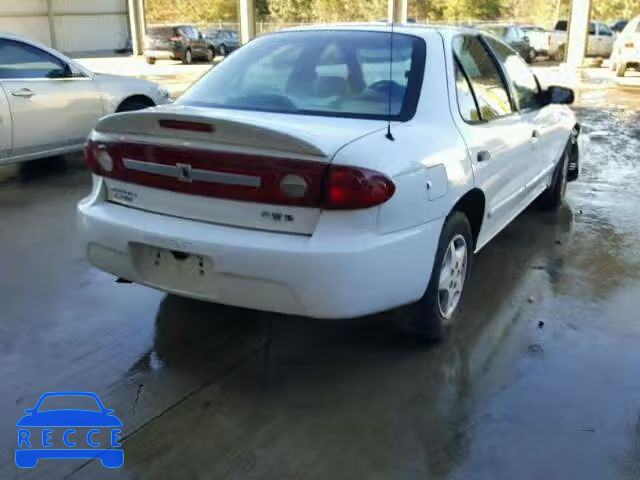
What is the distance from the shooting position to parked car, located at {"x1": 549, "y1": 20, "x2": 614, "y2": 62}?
27006mm

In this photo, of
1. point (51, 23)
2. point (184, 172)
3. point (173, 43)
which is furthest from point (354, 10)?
point (184, 172)

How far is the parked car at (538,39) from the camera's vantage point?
87.1ft

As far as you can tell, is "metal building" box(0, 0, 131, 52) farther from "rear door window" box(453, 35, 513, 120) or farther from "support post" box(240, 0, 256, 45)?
"rear door window" box(453, 35, 513, 120)

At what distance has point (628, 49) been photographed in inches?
748

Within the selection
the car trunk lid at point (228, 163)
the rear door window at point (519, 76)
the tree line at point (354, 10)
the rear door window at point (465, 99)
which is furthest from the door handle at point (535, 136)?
the tree line at point (354, 10)

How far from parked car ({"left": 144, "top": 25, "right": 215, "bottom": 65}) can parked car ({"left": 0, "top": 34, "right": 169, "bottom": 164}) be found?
2041 cm

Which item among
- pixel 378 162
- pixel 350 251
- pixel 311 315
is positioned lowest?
pixel 311 315

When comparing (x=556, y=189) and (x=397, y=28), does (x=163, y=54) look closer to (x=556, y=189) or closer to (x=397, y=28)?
(x=556, y=189)

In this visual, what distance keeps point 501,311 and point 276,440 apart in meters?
1.82

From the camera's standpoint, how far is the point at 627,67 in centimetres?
1962

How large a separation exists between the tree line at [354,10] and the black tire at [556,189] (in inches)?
1067

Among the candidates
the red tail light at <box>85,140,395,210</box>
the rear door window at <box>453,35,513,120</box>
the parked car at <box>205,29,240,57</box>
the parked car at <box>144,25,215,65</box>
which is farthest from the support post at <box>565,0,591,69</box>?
the red tail light at <box>85,140,395,210</box>

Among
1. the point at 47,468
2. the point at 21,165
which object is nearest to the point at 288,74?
the point at 47,468

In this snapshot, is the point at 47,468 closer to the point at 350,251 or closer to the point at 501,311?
the point at 350,251
